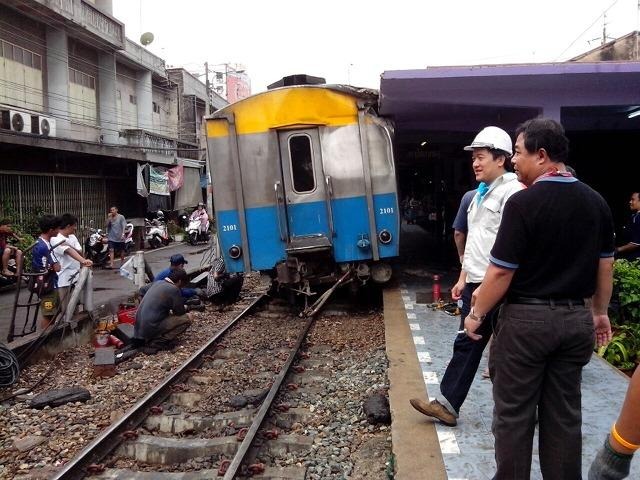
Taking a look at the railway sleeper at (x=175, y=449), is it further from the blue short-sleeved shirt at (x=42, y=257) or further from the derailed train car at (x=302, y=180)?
the derailed train car at (x=302, y=180)

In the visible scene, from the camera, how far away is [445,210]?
16234mm

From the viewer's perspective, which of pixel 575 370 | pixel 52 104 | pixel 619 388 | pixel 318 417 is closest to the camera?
pixel 575 370

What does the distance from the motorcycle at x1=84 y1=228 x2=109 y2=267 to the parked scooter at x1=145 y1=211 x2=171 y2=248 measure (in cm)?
422

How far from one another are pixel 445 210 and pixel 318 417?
1184cm

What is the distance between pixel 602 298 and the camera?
2842mm

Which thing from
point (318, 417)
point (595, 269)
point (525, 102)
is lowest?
point (318, 417)

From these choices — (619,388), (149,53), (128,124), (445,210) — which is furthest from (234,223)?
(149,53)

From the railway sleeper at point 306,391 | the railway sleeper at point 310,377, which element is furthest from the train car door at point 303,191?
the railway sleeper at point 306,391

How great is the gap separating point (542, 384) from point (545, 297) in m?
0.41

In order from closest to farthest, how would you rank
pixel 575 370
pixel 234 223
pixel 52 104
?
pixel 575 370
pixel 234 223
pixel 52 104

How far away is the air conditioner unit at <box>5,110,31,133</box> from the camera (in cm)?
1471

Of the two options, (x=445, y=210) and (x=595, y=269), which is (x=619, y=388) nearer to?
(x=595, y=269)

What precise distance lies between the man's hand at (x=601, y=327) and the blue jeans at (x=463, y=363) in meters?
0.68

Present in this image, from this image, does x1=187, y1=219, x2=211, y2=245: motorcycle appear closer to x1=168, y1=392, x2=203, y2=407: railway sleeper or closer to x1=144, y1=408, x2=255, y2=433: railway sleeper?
x1=168, y1=392, x2=203, y2=407: railway sleeper
